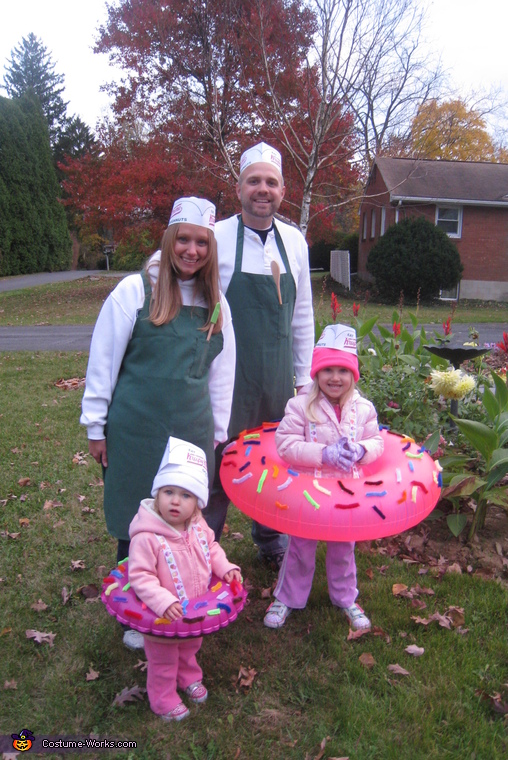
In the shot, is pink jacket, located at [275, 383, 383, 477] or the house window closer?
pink jacket, located at [275, 383, 383, 477]

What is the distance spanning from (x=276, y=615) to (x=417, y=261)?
59.1 ft

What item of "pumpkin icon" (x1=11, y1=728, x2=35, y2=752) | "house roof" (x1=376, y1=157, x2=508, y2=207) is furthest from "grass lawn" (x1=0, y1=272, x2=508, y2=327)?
"pumpkin icon" (x1=11, y1=728, x2=35, y2=752)

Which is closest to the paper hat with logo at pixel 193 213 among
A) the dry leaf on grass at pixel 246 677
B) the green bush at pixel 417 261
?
the dry leaf on grass at pixel 246 677

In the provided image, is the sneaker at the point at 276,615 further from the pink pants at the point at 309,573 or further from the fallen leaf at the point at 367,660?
the fallen leaf at the point at 367,660

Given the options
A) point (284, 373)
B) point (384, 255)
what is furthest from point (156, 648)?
point (384, 255)

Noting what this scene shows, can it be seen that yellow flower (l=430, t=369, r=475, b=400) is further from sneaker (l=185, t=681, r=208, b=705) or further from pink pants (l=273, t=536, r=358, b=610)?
sneaker (l=185, t=681, r=208, b=705)

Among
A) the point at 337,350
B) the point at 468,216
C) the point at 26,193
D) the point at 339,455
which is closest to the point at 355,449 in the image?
the point at 339,455

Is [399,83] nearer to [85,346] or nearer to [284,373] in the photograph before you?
[85,346]

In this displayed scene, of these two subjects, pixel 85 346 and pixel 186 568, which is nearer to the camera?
pixel 186 568

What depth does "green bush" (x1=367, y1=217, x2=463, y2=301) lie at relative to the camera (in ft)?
64.4

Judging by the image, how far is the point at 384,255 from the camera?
20.4 meters

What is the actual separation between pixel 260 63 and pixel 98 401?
45.7 ft

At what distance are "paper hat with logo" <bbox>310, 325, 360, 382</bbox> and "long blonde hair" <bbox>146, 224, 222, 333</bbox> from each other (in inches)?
22.2

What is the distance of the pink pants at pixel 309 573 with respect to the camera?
3.04m
